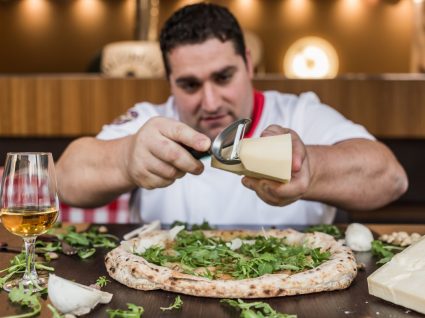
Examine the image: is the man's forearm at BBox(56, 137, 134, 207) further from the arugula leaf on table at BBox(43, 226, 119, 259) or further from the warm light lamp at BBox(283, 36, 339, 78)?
the warm light lamp at BBox(283, 36, 339, 78)

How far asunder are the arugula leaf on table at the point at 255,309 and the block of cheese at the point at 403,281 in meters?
0.18

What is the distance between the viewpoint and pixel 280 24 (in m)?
6.45

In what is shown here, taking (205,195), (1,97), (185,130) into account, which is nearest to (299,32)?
(1,97)

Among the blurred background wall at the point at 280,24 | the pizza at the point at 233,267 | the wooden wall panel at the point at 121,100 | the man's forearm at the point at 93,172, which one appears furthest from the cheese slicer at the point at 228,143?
the blurred background wall at the point at 280,24

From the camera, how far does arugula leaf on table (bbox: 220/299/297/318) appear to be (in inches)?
35.1

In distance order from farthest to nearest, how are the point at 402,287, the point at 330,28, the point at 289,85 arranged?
1. the point at 330,28
2. the point at 289,85
3. the point at 402,287

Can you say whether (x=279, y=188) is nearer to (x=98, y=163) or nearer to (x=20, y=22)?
(x=98, y=163)

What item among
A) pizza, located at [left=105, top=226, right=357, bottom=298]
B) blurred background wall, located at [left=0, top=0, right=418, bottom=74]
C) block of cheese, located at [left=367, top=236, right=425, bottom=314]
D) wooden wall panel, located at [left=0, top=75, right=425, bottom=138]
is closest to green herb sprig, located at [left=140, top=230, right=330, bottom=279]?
pizza, located at [left=105, top=226, right=357, bottom=298]

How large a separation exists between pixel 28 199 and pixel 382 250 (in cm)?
71

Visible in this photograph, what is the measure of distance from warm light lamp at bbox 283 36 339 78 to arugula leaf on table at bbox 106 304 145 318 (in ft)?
18.1

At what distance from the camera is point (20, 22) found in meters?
6.61

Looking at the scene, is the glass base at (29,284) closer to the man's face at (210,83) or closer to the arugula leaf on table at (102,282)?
the arugula leaf on table at (102,282)

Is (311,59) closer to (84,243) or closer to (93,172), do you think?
(93,172)

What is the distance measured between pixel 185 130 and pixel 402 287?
→ 56cm
